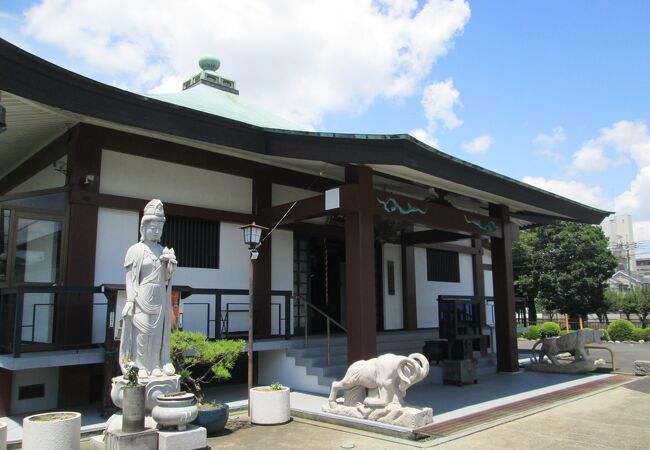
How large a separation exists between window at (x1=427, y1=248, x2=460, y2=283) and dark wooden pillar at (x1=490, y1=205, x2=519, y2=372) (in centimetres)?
373

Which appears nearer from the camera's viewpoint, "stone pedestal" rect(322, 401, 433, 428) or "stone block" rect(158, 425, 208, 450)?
"stone block" rect(158, 425, 208, 450)

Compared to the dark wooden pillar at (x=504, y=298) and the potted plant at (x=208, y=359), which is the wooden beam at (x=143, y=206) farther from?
the dark wooden pillar at (x=504, y=298)

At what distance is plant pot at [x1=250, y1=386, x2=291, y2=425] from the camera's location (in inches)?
303

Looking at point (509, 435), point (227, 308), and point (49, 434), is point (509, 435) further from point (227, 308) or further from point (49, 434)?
point (227, 308)

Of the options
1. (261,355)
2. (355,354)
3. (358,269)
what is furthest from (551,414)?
(261,355)

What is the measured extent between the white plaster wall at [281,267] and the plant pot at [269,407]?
3672 millimetres

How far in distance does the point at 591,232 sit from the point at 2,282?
118 ft

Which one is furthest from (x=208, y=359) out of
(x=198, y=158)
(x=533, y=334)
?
(x=533, y=334)

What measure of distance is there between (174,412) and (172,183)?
5.31 m

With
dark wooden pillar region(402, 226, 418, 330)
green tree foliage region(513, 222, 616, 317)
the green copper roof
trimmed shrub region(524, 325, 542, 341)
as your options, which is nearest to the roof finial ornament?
the green copper roof

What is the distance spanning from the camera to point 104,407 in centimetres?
788

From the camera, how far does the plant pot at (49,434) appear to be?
18.8ft

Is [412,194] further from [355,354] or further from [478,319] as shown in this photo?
[355,354]

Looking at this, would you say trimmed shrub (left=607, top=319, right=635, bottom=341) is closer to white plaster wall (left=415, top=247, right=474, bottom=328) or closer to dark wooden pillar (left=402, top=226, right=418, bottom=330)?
white plaster wall (left=415, top=247, right=474, bottom=328)
